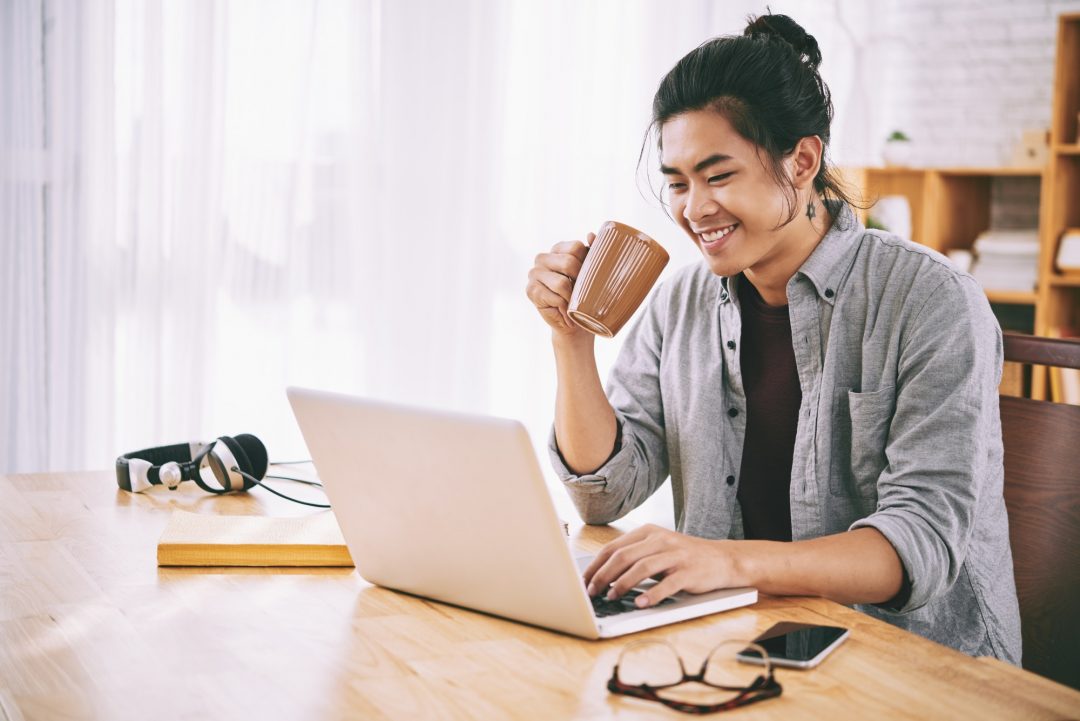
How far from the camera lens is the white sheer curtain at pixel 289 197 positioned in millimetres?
2697

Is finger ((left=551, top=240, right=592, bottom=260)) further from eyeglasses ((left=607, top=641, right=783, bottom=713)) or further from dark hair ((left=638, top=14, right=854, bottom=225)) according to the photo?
eyeglasses ((left=607, top=641, right=783, bottom=713))

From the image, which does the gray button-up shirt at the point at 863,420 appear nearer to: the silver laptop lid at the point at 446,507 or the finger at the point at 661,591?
the finger at the point at 661,591

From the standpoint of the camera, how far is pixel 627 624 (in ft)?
2.99

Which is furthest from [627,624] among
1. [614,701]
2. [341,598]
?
[341,598]

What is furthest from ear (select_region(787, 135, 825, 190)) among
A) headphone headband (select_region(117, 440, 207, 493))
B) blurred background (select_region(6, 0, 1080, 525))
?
blurred background (select_region(6, 0, 1080, 525))

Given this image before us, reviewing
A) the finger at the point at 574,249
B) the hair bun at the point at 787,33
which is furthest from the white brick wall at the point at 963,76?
the finger at the point at 574,249

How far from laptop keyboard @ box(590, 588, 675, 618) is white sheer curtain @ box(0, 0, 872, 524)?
2.13 m

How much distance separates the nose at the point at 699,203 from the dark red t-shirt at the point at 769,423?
0.20m

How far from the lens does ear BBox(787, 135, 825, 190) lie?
1438mm

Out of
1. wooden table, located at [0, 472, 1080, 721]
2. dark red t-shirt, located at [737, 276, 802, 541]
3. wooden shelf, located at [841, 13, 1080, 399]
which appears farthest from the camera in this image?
wooden shelf, located at [841, 13, 1080, 399]

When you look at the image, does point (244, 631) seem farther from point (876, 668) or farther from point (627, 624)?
point (876, 668)

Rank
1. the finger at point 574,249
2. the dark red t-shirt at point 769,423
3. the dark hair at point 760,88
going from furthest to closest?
the dark red t-shirt at point 769,423, the dark hair at point 760,88, the finger at point 574,249

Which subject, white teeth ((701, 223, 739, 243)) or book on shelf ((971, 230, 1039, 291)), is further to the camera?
book on shelf ((971, 230, 1039, 291))

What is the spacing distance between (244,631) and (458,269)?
8.17ft
